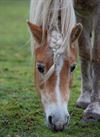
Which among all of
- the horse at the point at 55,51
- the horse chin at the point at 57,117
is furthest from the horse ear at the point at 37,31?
the horse chin at the point at 57,117

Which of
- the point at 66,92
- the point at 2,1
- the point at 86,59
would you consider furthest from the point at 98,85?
the point at 2,1

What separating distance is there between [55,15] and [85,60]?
1.81 meters

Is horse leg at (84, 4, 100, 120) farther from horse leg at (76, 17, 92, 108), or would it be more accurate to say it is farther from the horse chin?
the horse chin

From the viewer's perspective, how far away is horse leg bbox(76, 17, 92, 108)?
21.5ft

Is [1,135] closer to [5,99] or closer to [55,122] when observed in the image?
[55,122]

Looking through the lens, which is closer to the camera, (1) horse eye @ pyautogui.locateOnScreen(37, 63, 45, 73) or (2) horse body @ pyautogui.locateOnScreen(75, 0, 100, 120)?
(1) horse eye @ pyautogui.locateOnScreen(37, 63, 45, 73)

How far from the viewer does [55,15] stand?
530cm

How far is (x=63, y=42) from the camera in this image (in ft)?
16.7

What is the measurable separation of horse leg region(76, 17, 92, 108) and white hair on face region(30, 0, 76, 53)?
1.05m

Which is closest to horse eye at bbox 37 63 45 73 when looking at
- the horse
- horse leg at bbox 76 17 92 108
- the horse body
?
the horse

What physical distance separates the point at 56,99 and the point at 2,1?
31.5 m

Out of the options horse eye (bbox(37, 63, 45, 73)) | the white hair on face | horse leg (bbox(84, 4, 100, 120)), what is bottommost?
horse leg (bbox(84, 4, 100, 120))

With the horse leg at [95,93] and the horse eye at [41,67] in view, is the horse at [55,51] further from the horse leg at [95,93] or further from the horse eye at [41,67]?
the horse leg at [95,93]

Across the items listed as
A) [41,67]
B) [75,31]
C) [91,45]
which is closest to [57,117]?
[41,67]
